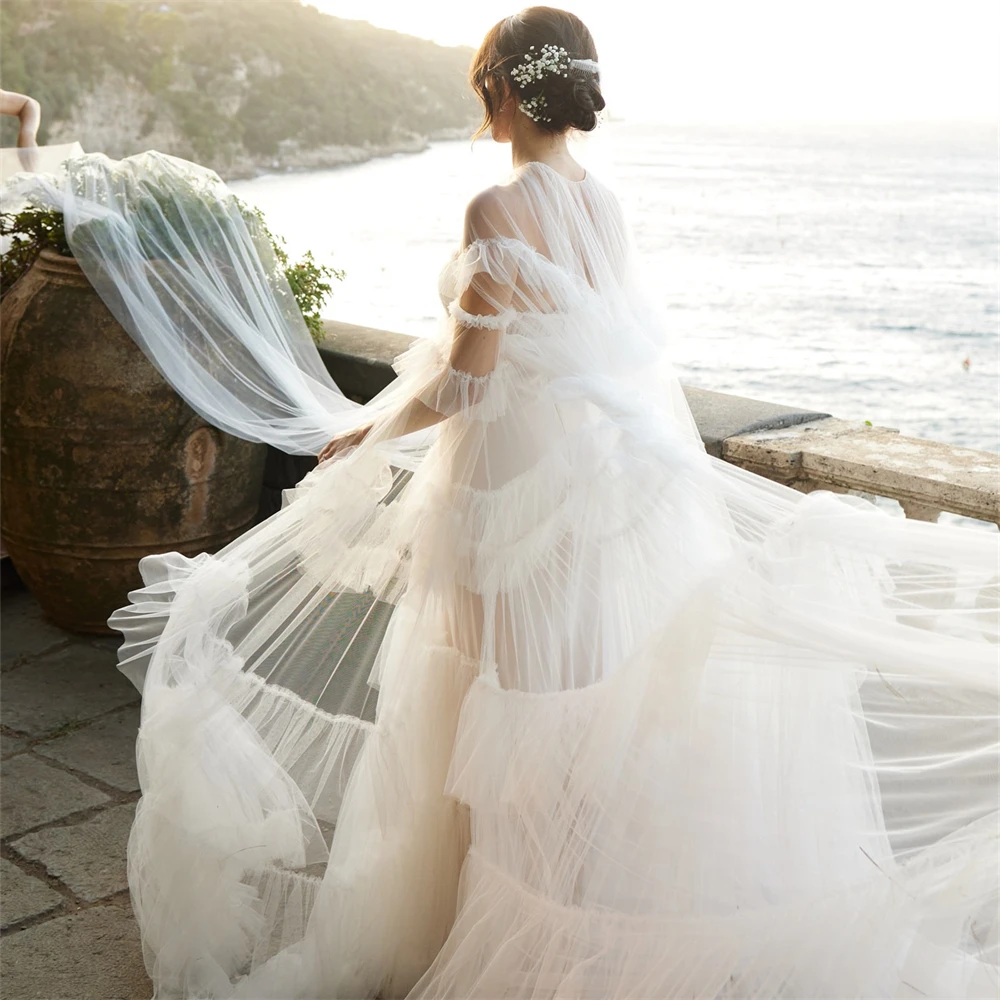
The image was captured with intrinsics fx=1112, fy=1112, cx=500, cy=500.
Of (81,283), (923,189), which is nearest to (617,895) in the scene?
(81,283)

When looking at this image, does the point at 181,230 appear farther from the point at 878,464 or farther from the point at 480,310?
the point at 878,464

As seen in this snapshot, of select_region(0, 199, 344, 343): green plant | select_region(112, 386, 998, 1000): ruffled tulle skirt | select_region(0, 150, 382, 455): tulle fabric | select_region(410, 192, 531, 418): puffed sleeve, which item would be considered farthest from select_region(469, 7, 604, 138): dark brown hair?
select_region(0, 199, 344, 343): green plant

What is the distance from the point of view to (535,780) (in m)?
1.75

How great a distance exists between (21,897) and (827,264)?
161 feet

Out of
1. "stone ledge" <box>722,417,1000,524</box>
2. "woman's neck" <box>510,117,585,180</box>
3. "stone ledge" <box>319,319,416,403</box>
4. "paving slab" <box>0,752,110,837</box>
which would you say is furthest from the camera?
"stone ledge" <box>319,319,416,403</box>

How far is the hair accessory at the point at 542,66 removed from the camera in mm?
1836

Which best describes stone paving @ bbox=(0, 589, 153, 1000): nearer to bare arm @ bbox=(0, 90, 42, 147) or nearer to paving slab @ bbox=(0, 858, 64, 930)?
paving slab @ bbox=(0, 858, 64, 930)

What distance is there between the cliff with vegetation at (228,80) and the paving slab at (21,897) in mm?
2142

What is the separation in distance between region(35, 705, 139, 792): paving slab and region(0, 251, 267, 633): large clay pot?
1.60ft

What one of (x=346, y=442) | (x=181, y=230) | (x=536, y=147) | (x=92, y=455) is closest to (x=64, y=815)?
(x=92, y=455)

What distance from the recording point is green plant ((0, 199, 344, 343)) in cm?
329

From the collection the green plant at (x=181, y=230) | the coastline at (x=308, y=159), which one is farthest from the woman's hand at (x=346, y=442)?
the coastline at (x=308, y=159)

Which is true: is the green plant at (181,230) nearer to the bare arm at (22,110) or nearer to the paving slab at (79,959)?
the bare arm at (22,110)

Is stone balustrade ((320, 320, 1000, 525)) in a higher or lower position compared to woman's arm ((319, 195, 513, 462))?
lower
